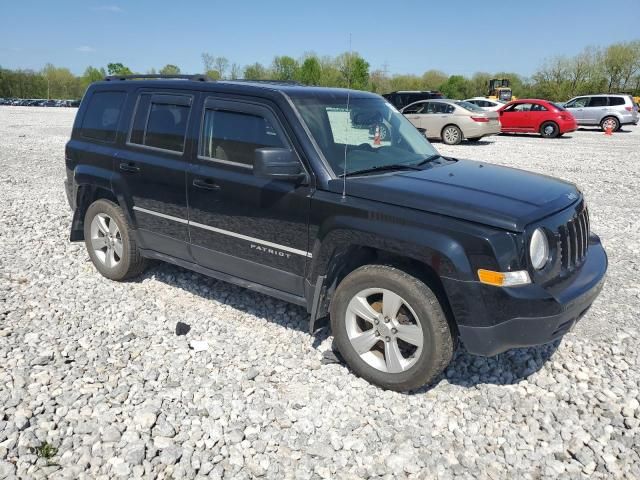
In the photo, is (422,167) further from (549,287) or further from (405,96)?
(405,96)

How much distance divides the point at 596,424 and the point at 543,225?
50.2 inches

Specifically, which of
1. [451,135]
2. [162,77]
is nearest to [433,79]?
[451,135]

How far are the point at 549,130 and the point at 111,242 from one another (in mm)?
20657

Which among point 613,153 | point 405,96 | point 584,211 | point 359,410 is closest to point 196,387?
point 359,410

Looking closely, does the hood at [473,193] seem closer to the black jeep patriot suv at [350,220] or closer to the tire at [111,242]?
the black jeep patriot suv at [350,220]

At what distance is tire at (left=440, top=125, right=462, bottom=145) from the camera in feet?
60.4

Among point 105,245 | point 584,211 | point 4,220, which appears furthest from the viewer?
point 4,220

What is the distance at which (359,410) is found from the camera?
338 centimetres

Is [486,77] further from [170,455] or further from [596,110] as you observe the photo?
[170,455]

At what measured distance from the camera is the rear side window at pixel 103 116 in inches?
199

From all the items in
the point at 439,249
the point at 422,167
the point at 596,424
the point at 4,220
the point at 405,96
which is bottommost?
the point at 596,424

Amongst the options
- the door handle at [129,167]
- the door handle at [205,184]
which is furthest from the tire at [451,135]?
the door handle at [205,184]

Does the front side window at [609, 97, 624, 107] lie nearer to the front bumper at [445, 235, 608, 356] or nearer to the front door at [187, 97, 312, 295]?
the front bumper at [445, 235, 608, 356]

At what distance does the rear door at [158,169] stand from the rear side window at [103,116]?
30cm
